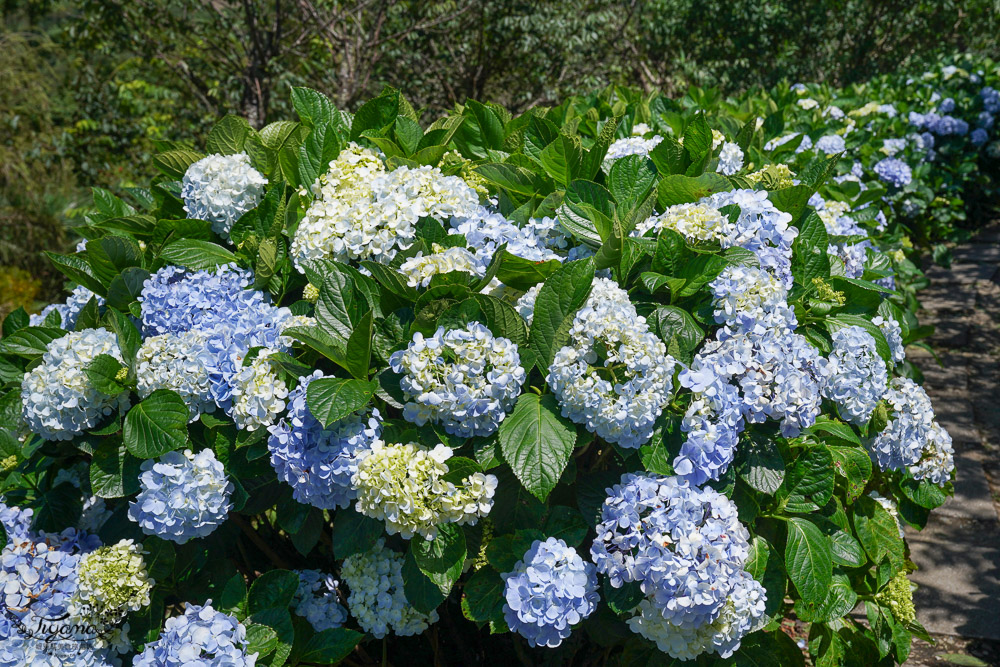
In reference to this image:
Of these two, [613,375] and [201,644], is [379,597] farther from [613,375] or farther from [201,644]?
[613,375]

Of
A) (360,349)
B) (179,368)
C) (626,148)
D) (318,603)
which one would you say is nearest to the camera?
(360,349)

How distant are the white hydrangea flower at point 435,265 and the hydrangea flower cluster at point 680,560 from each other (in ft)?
1.86

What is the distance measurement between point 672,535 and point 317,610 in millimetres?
954

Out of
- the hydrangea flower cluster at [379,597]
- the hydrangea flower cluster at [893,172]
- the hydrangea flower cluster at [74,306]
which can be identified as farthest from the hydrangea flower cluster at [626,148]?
the hydrangea flower cluster at [893,172]

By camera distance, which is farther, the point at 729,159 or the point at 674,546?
the point at 729,159

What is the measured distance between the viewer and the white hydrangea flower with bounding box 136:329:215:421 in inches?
65.9

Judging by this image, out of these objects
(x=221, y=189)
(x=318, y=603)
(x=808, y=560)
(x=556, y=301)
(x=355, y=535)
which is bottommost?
(x=318, y=603)

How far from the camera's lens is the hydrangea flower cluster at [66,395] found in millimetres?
1711

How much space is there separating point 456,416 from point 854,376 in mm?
959

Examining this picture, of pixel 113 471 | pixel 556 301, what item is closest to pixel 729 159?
pixel 556 301

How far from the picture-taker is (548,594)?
1.50m

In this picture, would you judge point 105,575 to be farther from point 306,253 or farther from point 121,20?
point 121,20

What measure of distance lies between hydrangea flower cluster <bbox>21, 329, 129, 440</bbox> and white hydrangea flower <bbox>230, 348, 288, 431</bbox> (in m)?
0.35

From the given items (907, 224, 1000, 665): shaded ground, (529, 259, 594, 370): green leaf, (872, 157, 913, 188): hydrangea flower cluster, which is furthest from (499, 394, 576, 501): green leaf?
(872, 157, 913, 188): hydrangea flower cluster
